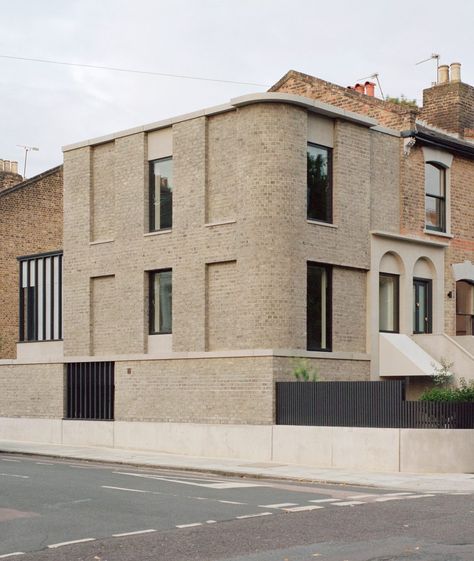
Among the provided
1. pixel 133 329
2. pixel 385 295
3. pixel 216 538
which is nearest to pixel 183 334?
→ pixel 133 329

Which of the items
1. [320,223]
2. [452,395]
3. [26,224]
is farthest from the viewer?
[26,224]

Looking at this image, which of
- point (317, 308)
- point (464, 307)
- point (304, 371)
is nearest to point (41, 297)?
point (317, 308)

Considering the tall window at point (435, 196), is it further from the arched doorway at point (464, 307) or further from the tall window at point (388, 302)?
the tall window at point (388, 302)

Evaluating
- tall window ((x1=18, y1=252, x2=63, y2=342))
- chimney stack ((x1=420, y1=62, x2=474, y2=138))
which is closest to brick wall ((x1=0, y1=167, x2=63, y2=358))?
tall window ((x1=18, y1=252, x2=63, y2=342))

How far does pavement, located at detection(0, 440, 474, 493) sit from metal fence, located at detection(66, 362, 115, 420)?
1.62 meters

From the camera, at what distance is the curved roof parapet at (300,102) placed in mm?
26984

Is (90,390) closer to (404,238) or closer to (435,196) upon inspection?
(404,238)

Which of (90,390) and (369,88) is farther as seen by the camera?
(369,88)

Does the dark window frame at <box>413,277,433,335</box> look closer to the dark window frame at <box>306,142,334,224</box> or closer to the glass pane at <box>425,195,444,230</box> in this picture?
the glass pane at <box>425,195,444,230</box>

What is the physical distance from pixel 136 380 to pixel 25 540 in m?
17.6

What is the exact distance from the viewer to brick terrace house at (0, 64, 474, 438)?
88.7ft

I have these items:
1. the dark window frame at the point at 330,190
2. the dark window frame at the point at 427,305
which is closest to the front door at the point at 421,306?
the dark window frame at the point at 427,305

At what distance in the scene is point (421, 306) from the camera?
31016 millimetres

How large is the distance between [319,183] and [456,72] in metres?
9.85
